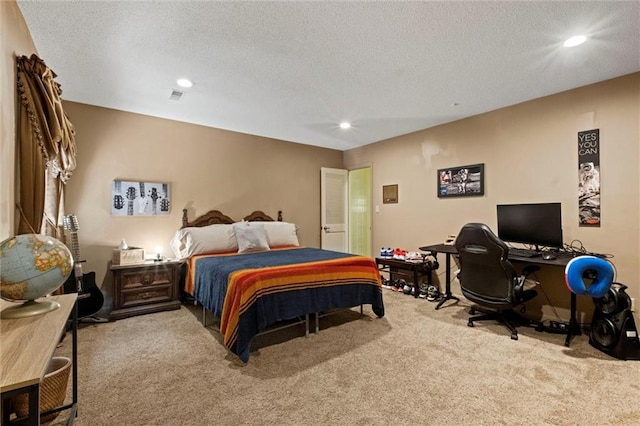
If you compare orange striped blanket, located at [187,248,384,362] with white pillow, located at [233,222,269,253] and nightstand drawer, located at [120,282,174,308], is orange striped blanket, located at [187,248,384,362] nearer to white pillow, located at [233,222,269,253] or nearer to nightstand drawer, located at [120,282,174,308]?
nightstand drawer, located at [120,282,174,308]

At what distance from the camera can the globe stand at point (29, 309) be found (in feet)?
4.09

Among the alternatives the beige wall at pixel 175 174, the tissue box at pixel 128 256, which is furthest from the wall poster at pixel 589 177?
the tissue box at pixel 128 256

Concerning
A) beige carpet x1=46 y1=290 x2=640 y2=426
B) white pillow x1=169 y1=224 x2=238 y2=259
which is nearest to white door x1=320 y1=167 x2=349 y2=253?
white pillow x1=169 y1=224 x2=238 y2=259

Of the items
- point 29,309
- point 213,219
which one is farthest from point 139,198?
point 29,309

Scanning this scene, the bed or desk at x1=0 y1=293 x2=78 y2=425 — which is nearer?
desk at x1=0 y1=293 x2=78 y2=425

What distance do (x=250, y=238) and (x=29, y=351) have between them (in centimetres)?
317

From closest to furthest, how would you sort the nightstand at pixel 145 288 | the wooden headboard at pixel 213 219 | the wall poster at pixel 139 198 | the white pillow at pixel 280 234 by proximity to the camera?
1. the nightstand at pixel 145 288
2. the wall poster at pixel 139 198
3. the wooden headboard at pixel 213 219
4. the white pillow at pixel 280 234

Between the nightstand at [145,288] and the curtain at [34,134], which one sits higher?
the curtain at [34,134]

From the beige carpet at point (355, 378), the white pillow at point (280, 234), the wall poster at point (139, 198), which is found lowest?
the beige carpet at point (355, 378)

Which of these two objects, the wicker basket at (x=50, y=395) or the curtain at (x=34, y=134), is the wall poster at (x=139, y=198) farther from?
the wicker basket at (x=50, y=395)

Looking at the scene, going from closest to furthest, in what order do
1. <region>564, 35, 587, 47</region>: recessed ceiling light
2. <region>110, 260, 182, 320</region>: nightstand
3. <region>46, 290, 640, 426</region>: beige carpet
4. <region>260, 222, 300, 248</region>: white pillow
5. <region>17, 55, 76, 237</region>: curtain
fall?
<region>46, 290, 640, 426</region>: beige carpet → <region>17, 55, 76, 237</region>: curtain → <region>564, 35, 587, 47</region>: recessed ceiling light → <region>110, 260, 182, 320</region>: nightstand → <region>260, 222, 300, 248</region>: white pillow

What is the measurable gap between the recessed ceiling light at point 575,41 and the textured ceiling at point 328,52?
51 millimetres

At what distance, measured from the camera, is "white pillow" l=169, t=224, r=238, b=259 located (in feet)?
12.7

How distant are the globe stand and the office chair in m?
3.14
